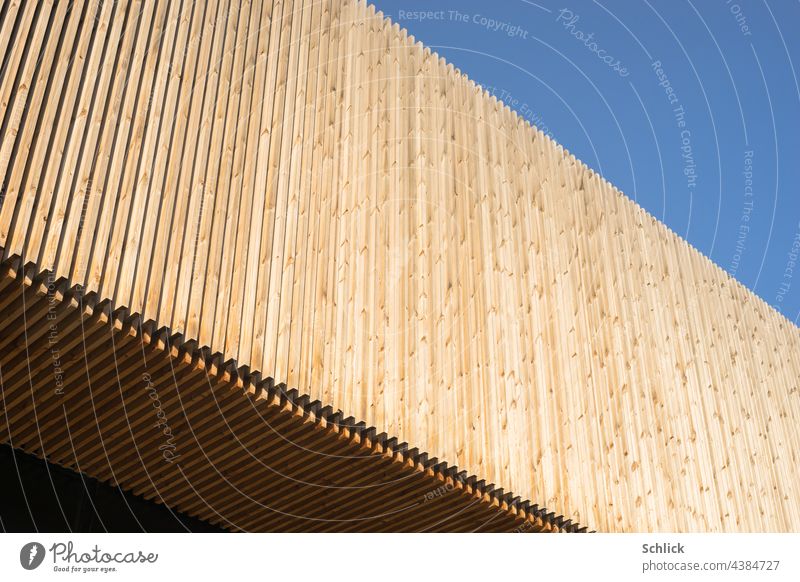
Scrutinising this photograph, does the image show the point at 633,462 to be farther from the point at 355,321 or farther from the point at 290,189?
the point at 290,189

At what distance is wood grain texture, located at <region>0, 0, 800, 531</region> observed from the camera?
5.86 meters

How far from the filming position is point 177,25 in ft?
23.0
